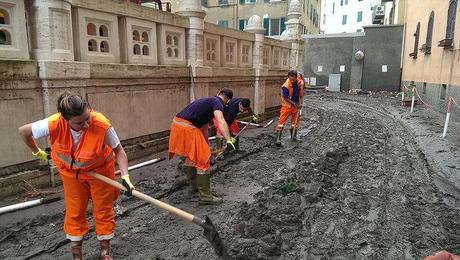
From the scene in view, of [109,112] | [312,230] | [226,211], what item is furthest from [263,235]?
[109,112]

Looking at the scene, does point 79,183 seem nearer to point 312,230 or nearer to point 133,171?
point 312,230

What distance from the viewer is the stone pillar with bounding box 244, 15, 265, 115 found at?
1041 centimetres

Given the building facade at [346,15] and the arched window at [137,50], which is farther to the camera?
the building facade at [346,15]

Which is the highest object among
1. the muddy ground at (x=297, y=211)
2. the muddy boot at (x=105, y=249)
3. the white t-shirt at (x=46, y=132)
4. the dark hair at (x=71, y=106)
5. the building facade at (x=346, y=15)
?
the building facade at (x=346, y=15)

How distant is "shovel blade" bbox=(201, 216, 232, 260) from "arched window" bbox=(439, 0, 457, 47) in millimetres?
11650

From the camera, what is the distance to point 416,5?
18469 millimetres

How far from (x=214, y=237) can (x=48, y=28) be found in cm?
361

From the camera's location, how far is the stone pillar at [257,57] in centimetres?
1041

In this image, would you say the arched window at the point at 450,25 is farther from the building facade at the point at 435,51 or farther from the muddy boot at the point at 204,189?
the muddy boot at the point at 204,189

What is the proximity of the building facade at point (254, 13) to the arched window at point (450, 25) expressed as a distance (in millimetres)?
19460

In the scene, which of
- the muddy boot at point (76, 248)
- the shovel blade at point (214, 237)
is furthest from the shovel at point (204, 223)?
the muddy boot at point (76, 248)

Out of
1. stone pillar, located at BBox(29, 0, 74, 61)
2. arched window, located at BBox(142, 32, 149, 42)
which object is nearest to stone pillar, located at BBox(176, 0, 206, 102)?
arched window, located at BBox(142, 32, 149, 42)

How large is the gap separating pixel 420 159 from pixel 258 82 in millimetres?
5259

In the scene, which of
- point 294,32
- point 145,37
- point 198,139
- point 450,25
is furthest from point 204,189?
point 450,25
